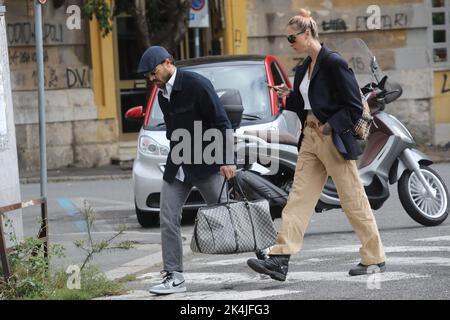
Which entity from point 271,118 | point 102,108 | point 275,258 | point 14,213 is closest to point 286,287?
point 275,258

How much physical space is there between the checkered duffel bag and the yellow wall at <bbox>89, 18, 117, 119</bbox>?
556 inches

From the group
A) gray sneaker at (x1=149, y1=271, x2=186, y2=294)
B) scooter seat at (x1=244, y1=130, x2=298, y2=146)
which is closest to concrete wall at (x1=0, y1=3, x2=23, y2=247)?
gray sneaker at (x1=149, y1=271, x2=186, y2=294)

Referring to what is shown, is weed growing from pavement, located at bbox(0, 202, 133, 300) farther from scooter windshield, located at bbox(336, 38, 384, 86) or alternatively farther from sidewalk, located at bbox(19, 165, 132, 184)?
sidewalk, located at bbox(19, 165, 132, 184)

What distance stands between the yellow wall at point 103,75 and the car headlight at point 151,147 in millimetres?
9271

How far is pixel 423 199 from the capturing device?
38.0 feet

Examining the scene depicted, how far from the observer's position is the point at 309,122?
28.0 feet

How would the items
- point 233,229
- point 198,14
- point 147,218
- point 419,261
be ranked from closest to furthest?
1. point 233,229
2. point 419,261
3. point 147,218
4. point 198,14

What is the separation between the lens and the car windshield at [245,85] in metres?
13.3

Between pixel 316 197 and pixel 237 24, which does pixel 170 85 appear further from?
pixel 237 24

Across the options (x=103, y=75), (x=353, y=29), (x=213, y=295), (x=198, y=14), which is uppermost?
(x=198, y=14)

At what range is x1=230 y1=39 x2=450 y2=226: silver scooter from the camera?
11305 mm

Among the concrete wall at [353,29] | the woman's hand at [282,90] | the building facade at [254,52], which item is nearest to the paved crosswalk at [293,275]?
Answer: the woman's hand at [282,90]

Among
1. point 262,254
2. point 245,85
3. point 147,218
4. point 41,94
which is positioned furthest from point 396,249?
point 245,85

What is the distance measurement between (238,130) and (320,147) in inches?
173
